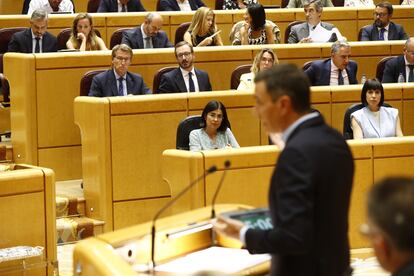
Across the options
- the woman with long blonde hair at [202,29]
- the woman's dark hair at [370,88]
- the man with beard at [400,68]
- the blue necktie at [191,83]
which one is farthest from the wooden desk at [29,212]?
the man with beard at [400,68]

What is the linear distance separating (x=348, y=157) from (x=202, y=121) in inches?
125

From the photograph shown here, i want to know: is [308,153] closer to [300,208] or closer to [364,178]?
[300,208]

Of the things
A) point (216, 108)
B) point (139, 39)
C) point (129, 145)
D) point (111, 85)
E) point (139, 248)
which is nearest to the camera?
point (139, 248)

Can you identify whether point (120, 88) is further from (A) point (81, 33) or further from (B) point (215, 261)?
(B) point (215, 261)

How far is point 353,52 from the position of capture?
7102mm

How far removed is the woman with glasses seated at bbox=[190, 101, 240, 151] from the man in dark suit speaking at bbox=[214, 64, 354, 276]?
10.1 feet

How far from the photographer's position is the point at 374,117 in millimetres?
5773

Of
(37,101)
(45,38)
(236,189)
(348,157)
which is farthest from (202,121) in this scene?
(348,157)

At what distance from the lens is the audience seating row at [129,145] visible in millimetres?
5367

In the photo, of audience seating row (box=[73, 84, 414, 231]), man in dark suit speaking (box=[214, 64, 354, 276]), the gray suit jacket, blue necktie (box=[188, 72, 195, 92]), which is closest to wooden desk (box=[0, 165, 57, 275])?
audience seating row (box=[73, 84, 414, 231])

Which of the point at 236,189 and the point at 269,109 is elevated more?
the point at 269,109

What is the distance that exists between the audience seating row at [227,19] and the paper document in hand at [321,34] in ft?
1.88

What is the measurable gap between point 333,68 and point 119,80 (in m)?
1.56

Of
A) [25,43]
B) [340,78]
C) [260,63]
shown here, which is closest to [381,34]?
[340,78]
